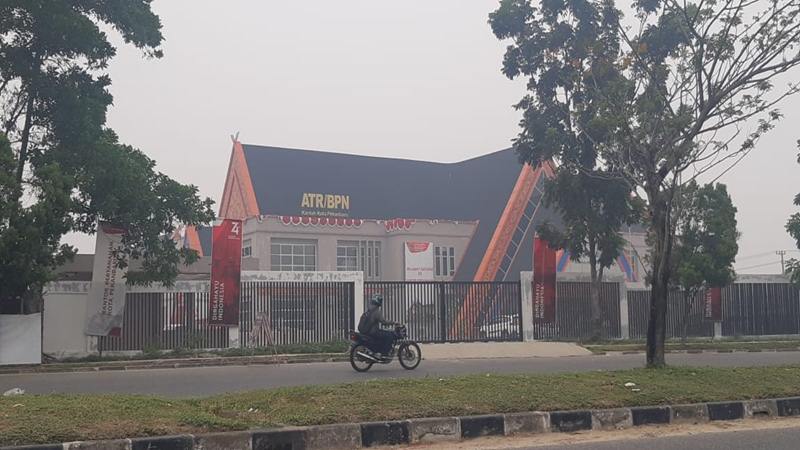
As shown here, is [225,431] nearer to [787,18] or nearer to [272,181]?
[787,18]

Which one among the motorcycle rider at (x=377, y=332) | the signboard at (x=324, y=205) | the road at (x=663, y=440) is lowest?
the road at (x=663, y=440)

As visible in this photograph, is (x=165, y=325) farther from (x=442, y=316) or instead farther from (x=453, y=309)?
(x=453, y=309)

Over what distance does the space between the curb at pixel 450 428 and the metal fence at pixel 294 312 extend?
13.4 metres

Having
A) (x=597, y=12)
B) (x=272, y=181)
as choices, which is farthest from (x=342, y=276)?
(x=272, y=181)

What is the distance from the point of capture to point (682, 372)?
1096cm

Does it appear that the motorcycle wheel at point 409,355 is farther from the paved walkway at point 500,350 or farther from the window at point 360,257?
the window at point 360,257

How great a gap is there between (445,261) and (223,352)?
80.9 feet

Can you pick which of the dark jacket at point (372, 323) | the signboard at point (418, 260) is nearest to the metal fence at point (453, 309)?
the dark jacket at point (372, 323)

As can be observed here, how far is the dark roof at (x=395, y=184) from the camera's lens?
41156 mm

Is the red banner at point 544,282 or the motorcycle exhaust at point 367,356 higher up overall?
the red banner at point 544,282

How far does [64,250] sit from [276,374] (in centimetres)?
658

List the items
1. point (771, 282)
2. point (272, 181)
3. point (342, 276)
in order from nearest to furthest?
point (342, 276) → point (771, 282) → point (272, 181)

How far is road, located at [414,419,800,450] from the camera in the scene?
25.0ft

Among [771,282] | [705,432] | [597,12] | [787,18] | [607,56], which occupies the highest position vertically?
[597,12]
